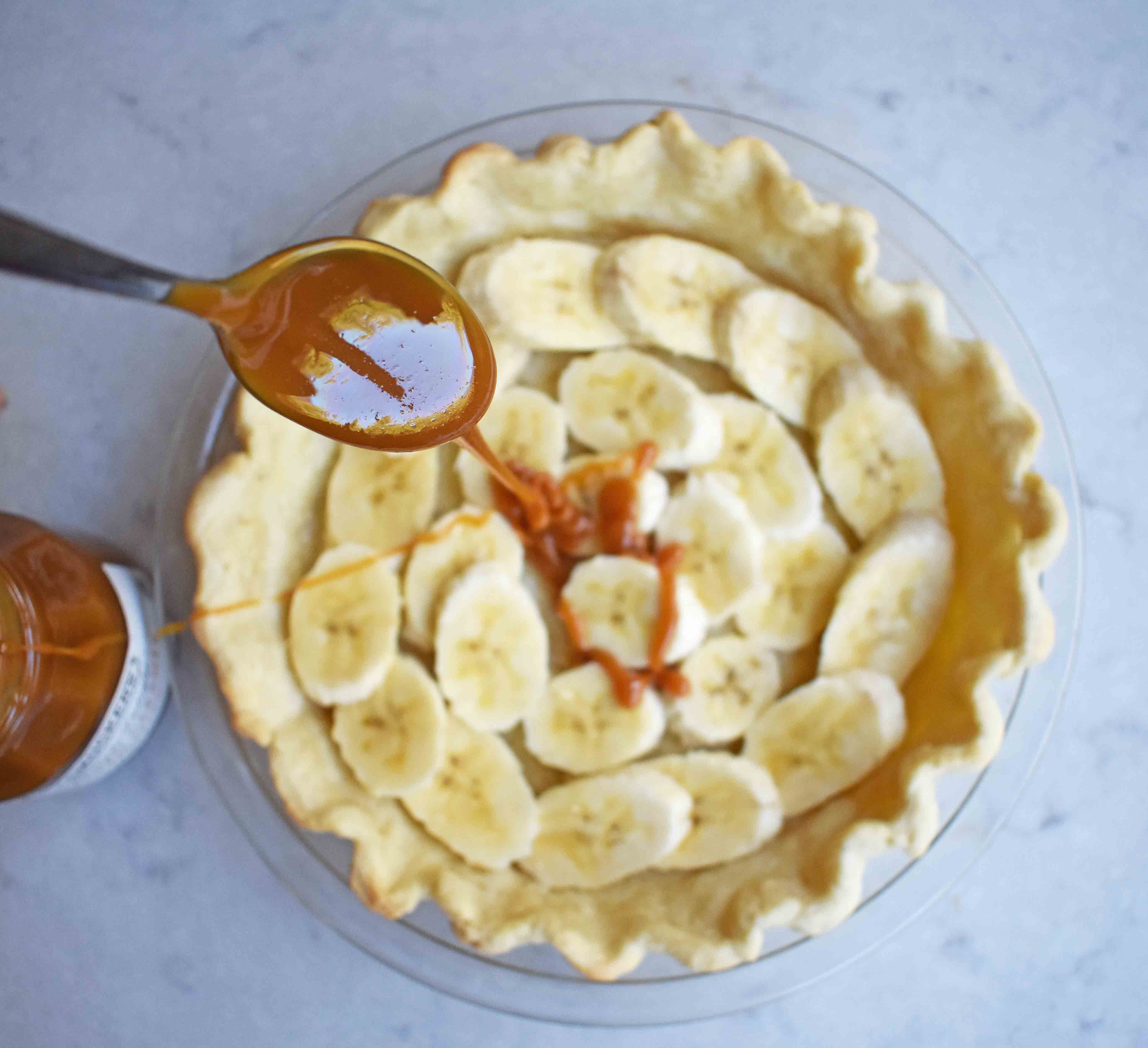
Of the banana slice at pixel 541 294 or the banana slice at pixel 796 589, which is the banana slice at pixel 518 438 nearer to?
the banana slice at pixel 541 294

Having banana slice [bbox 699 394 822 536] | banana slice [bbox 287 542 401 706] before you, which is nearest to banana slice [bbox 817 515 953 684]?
banana slice [bbox 699 394 822 536]

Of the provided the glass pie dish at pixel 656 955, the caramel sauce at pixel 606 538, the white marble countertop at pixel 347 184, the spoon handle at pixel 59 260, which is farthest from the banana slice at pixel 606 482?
the spoon handle at pixel 59 260

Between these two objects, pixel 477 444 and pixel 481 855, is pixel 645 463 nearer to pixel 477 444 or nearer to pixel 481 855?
pixel 477 444

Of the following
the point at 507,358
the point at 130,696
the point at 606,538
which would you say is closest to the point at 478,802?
the point at 606,538

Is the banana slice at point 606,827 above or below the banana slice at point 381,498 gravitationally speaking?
below

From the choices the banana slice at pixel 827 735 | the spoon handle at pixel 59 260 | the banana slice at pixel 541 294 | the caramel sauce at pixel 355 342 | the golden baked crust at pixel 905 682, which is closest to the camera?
the spoon handle at pixel 59 260

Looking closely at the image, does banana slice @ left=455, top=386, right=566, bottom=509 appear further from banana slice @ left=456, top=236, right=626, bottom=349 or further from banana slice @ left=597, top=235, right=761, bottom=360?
banana slice @ left=597, top=235, right=761, bottom=360

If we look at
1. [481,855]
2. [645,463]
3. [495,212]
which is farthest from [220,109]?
[481,855]
